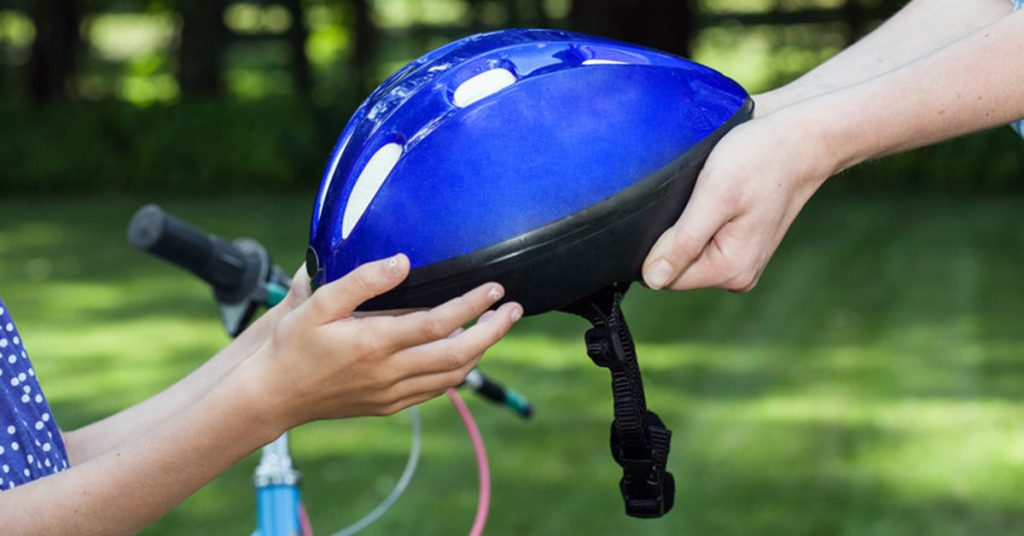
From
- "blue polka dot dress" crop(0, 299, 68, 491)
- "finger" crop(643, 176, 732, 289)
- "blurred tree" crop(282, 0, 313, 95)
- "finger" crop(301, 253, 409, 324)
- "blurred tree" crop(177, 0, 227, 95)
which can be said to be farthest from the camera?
"blurred tree" crop(282, 0, 313, 95)

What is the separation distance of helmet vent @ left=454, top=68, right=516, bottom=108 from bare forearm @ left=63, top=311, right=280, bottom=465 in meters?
0.61

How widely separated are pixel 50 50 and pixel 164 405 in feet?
70.6

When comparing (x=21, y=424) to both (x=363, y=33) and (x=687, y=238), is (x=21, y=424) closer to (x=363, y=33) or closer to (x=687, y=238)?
(x=687, y=238)

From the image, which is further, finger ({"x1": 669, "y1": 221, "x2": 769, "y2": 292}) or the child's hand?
finger ({"x1": 669, "y1": 221, "x2": 769, "y2": 292})

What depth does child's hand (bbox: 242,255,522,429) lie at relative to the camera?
5.81ft

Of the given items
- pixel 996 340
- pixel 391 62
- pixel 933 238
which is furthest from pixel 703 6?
pixel 996 340

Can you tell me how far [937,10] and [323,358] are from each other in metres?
1.27

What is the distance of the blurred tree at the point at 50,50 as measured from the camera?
2255cm

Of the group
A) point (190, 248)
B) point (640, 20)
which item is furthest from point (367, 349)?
point (640, 20)

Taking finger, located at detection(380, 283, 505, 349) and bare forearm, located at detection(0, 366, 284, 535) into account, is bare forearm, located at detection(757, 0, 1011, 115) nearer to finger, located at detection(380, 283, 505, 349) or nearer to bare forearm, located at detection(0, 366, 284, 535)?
finger, located at detection(380, 283, 505, 349)

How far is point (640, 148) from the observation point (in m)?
1.92

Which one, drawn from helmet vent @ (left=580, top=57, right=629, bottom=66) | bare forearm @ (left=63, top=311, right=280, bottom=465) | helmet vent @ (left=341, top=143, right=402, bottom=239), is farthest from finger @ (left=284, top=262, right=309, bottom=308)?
helmet vent @ (left=580, top=57, right=629, bottom=66)

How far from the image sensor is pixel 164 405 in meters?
2.44

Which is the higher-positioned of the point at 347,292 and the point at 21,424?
the point at 347,292
